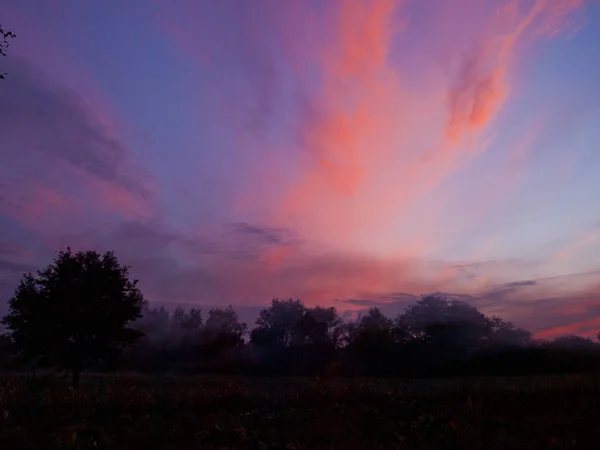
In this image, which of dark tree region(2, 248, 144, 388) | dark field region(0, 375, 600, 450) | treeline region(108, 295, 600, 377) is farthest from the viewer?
treeline region(108, 295, 600, 377)

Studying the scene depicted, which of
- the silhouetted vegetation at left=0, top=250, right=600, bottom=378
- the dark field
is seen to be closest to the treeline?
the silhouetted vegetation at left=0, top=250, right=600, bottom=378

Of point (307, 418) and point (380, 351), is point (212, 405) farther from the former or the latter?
point (380, 351)

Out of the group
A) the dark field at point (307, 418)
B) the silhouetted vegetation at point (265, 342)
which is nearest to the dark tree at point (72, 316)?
the silhouetted vegetation at point (265, 342)

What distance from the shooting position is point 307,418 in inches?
464

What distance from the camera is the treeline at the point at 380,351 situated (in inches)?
1506

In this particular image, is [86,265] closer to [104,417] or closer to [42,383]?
[42,383]

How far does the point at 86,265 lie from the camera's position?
1083 inches

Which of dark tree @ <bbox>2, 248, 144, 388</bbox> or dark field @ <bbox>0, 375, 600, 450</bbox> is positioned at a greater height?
dark tree @ <bbox>2, 248, 144, 388</bbox>

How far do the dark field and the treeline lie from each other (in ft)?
54.6

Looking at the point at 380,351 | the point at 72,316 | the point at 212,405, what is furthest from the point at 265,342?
the point at 212,405

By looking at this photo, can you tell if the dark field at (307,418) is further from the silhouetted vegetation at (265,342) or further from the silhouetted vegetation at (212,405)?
the silhouetted vegetation at (265,342)

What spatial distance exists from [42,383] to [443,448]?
12.6m

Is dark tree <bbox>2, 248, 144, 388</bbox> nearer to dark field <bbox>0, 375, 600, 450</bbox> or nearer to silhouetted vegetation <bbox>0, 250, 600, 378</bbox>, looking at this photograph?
silhouetted vegetation <bbox>0, 250, 600, 378</bbox>

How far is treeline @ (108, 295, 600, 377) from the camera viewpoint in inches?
1506
